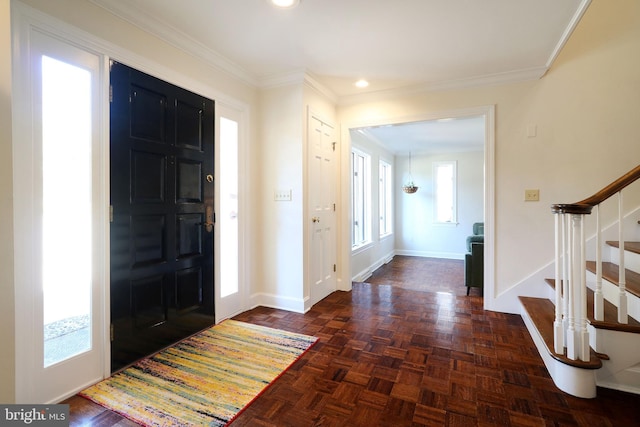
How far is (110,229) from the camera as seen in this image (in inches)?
77.2


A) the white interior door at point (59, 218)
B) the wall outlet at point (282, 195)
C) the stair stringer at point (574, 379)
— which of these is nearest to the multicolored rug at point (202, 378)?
the white interior door at point (59, 218)

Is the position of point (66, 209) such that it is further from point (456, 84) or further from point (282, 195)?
point (456, 84)

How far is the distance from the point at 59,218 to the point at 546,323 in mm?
3472

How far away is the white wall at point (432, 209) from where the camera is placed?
689 cm

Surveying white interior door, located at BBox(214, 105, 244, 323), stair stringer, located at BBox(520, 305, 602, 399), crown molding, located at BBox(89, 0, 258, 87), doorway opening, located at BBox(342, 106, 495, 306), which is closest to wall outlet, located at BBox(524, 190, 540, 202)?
doorway opening, located at BBox(342, 106, 495, 306)

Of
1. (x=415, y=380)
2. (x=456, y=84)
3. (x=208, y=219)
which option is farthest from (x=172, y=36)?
(x=415, y=380)

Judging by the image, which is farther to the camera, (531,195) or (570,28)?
(531,195)

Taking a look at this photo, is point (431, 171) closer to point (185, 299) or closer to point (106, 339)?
point (185, 299)

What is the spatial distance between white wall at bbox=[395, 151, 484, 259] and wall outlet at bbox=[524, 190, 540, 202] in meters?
4.00

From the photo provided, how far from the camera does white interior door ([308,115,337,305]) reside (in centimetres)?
337

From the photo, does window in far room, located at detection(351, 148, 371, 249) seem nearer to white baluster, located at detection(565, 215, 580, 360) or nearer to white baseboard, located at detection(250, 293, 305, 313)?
white baseboard, located at detection(250, 293, 305, 313)

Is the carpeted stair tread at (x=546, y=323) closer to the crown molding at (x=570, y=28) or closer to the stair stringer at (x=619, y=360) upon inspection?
the stair stringer at (x=619, y=360)

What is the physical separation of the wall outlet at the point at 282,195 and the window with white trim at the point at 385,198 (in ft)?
11.5

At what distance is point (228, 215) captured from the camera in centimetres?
297
